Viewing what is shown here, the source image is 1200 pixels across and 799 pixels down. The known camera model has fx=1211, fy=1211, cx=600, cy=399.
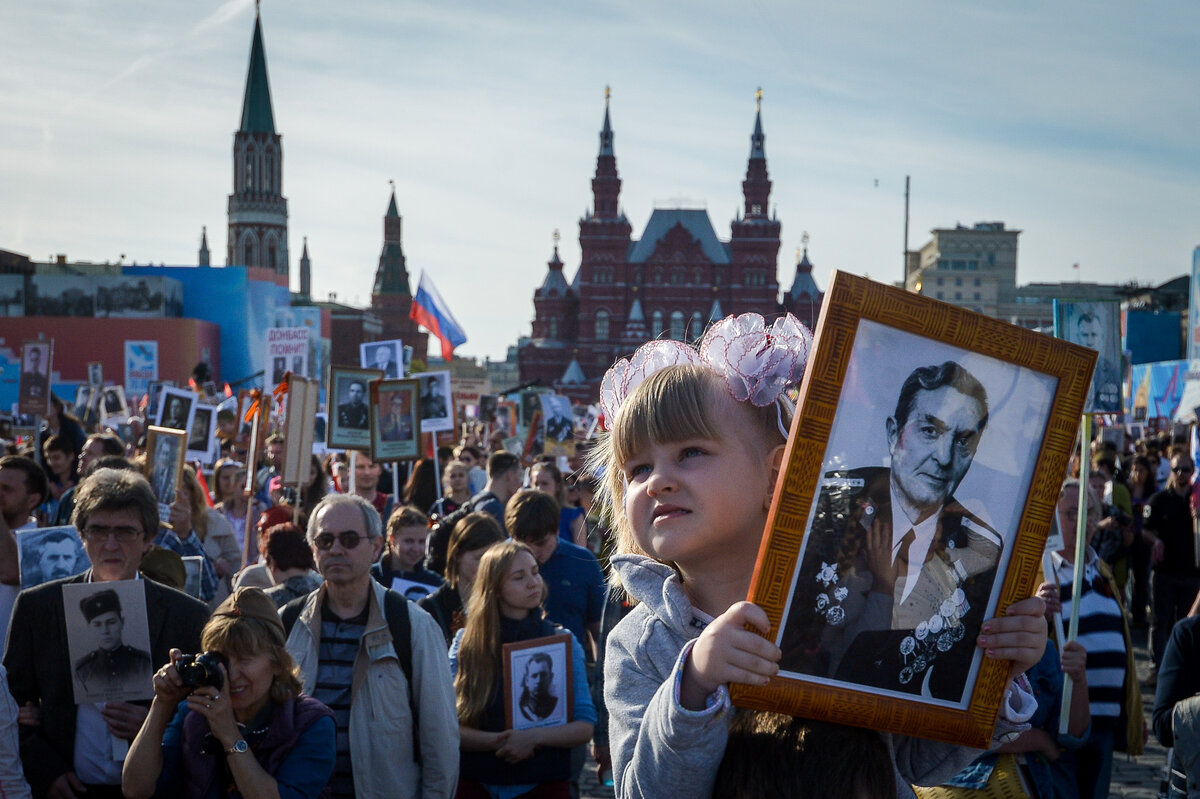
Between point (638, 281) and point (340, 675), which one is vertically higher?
point (638, 281)

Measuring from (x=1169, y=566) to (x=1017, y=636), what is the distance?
30.0 ft

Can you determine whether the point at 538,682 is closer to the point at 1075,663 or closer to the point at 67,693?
the point at 67,693

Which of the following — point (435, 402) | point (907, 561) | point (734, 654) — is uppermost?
point (907, 561)

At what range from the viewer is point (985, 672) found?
1.79 meters

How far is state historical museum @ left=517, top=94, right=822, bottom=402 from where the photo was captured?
83812 millimetres

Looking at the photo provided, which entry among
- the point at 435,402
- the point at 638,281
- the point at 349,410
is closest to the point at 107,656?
the point at 349,410

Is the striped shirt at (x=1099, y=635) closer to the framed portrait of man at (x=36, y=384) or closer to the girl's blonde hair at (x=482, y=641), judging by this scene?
the girl's blonde hair at (x=482, y=641)

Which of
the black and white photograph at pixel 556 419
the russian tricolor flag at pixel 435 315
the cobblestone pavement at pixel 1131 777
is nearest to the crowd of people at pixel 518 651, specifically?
the cobblestone pavement at pixel 1131 777

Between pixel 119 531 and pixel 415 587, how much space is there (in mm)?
2013

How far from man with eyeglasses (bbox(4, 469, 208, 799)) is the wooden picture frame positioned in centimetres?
300

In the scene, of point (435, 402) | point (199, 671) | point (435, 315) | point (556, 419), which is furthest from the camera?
point (556, 419)

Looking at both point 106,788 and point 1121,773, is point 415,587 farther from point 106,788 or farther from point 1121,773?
point 1121,773

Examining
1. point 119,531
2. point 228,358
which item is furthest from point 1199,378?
point 228,358

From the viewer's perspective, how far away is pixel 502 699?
4828 mm
